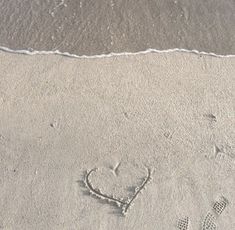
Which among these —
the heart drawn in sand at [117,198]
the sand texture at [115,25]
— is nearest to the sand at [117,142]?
the heart drawn in sand at [117,198]

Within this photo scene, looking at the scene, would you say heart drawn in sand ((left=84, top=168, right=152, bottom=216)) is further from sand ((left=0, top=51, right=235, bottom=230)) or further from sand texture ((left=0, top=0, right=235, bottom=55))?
sand texture ((left=0, top=0, right=235, bottom=55))

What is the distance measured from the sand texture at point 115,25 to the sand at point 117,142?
0.59ft

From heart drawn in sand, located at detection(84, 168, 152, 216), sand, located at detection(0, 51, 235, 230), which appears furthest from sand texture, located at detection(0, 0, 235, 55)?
heart drawn in sand, located at detection(84, 168, 152, 216)

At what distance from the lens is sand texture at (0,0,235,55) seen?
4.42m

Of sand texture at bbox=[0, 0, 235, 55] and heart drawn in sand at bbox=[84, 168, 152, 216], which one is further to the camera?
sand texture at bbox=[0, 0, 235, 55]

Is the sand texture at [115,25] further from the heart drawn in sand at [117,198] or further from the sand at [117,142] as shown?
the heart drawn in sand at [117,198]

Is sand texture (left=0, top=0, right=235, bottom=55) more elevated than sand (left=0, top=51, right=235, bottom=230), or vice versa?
sand texture (left=0, top=0, right=235, bottom=55)

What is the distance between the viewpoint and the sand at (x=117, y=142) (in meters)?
3.57

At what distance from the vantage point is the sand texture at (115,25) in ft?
14.5

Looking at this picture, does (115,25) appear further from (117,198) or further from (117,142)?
(117,198)

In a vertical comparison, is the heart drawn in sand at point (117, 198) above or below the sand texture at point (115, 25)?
below

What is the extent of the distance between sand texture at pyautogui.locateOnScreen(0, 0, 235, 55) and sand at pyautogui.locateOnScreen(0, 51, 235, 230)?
0.18 metres

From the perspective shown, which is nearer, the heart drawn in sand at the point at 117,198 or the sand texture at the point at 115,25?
the heart drawn in sand at the point at 117,198

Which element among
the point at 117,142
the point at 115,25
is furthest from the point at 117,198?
the point at 115,25
